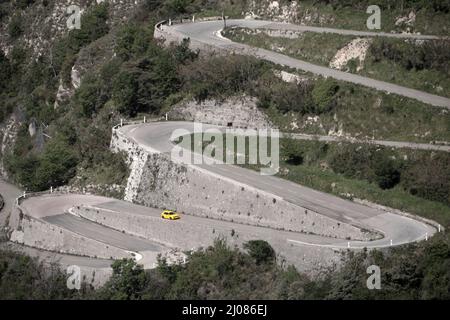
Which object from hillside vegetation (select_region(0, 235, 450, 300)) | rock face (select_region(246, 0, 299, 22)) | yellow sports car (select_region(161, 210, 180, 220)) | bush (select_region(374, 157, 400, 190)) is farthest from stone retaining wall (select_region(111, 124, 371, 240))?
rock face (select_region(246, 0, 299, 22))

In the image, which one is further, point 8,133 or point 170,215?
point 8,133

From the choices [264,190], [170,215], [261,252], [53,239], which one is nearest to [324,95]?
[264,190]

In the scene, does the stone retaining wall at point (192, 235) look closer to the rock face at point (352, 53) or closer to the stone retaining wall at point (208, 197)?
the stone retaining wall at point (208, 197)

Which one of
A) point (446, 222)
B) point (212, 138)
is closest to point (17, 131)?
point (212, 138)

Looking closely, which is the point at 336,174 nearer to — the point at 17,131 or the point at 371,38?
the point at 371,38

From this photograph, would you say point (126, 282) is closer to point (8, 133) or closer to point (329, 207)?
point (329, 207)

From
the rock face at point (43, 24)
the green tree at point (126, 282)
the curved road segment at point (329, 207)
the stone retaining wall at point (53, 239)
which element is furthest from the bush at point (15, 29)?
the green tree at point (126, 282)

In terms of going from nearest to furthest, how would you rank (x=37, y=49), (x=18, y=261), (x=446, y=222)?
(x=446, y=222), (x=18, y=261), (x=37, y=49)

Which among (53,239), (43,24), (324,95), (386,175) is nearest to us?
(386,175)
